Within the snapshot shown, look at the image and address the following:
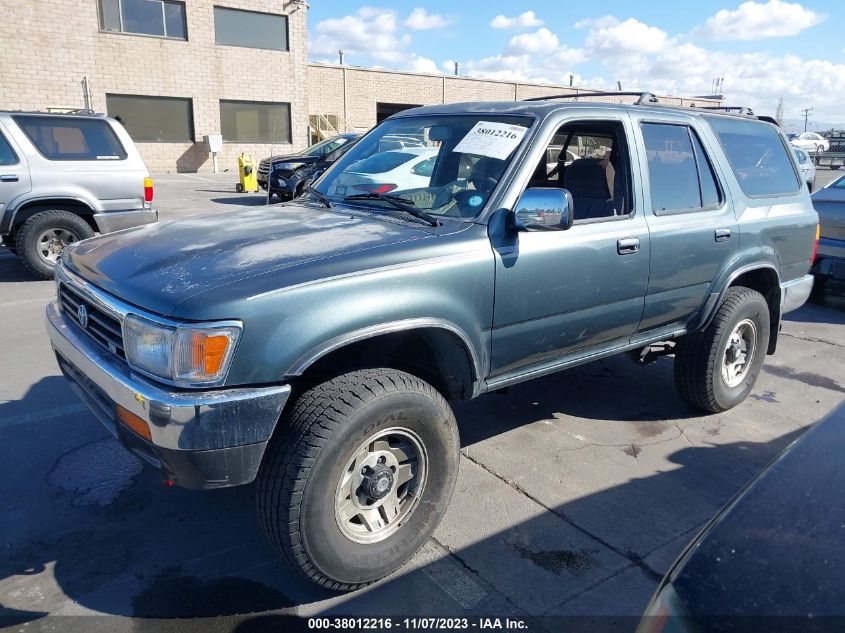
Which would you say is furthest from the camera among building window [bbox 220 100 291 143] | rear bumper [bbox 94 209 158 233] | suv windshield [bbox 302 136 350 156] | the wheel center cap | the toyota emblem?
building window [bbox 220 100 291 143]

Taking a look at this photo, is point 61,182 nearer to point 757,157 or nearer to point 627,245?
point 627,245

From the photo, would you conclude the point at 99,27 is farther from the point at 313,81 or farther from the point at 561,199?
the point at 561,199

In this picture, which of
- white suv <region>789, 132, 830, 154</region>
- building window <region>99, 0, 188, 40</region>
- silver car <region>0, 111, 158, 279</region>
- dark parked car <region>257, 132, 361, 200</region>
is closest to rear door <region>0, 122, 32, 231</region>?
silver car <region>0, 111, 158, 279</region>

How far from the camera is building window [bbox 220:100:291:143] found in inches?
1053

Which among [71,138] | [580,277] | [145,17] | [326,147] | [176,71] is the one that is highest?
[145,17]

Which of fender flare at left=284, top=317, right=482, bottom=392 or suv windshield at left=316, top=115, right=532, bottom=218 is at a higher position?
suv windshield at left=316, top=115, right=532, bottom=218

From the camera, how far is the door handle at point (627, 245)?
3490mm

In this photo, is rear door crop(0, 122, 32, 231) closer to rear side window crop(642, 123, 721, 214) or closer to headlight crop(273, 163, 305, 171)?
rear side window crop(642, 123, 721, 214)

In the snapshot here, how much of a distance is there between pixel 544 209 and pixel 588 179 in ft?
4.66

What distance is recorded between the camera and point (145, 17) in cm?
2400

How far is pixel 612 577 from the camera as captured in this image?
9.44ft

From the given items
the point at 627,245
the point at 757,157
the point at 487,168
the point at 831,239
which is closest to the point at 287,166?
the point at 831,239

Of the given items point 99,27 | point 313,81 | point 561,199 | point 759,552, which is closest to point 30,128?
point 561,199

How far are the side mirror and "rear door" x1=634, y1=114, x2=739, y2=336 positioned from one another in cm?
95
